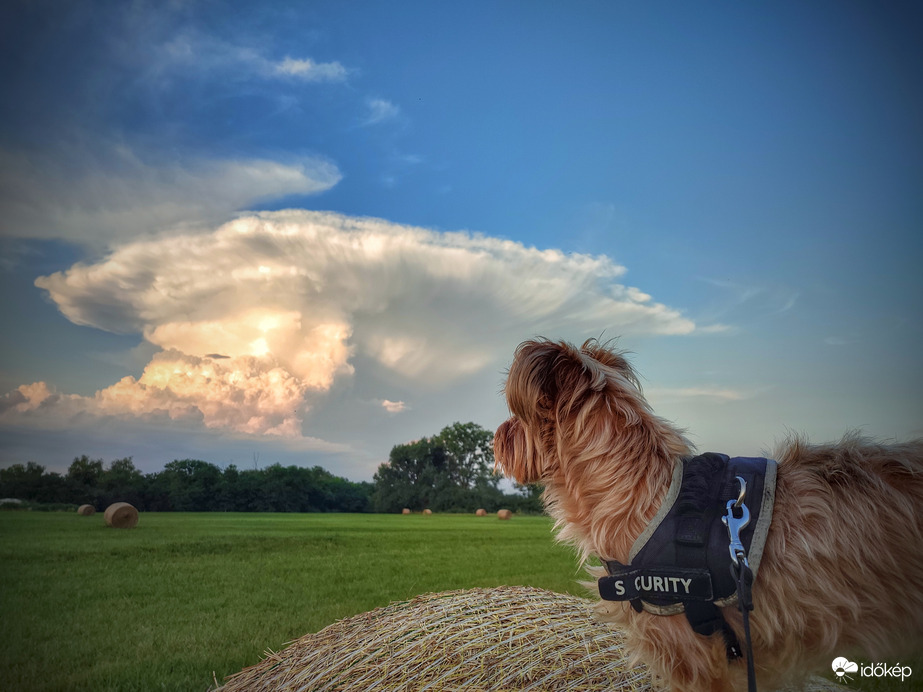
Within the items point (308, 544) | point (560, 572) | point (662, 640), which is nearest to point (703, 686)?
point (662, 640)

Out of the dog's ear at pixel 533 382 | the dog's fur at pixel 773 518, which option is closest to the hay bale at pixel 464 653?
the dog's fur at pixel 773 518

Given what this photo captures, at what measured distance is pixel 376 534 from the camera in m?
24.4

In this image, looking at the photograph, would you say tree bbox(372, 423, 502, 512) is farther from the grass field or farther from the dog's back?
the dog's back

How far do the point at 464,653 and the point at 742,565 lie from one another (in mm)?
2953

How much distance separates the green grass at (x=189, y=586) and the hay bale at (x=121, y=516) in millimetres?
593

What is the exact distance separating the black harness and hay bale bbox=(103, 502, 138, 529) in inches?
1020

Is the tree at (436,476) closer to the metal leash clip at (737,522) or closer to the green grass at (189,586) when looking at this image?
the green grass at (189,586)

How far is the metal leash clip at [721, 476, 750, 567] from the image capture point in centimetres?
296

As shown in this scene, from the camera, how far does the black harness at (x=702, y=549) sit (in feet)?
9.97

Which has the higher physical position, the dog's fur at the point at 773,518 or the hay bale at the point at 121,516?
the dog's fur at the point at 773,518

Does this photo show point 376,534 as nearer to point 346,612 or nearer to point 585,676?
point 346,612

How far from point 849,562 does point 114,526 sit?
2693 cm

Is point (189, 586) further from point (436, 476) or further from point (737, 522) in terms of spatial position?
point (436, 476)

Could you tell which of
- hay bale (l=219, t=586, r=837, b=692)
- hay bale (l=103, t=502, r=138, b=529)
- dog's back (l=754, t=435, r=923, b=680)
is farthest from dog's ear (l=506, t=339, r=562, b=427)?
hay bale (l=103, t=502, r=138, b=529)
